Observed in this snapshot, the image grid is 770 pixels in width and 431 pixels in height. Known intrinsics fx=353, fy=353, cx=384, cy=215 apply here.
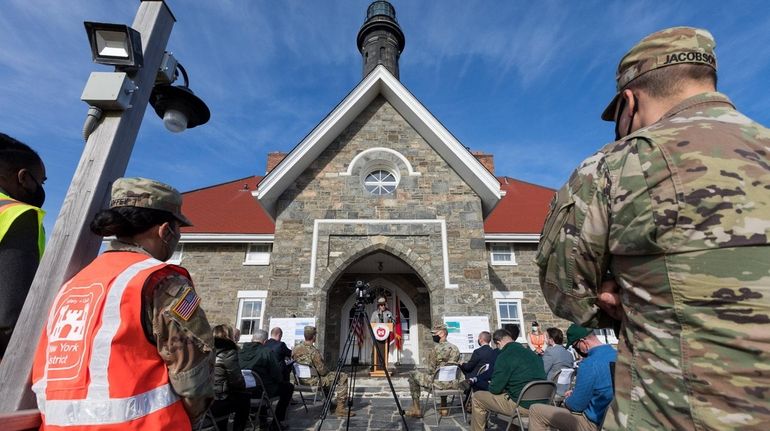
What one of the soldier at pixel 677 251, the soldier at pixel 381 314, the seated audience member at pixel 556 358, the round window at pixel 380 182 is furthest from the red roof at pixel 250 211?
the soldier at pixel 677 251

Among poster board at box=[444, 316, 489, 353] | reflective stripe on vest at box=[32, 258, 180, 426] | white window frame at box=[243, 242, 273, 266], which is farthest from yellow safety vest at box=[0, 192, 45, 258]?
white window frame at box=[243, 242, 273, 266]

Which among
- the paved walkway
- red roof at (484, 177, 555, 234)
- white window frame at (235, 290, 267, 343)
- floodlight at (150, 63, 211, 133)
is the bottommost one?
the paved walkway

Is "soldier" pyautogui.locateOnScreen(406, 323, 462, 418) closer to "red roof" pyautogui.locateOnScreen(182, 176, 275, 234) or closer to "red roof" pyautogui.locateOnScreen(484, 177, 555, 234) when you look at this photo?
"red roof" pyautogui.locateOnScreen(484, 177, 555, 234)

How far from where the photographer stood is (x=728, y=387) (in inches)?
31.3

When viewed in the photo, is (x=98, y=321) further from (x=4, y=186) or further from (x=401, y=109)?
(x=401, y=109)

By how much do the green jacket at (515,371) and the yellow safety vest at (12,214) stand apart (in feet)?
13.7

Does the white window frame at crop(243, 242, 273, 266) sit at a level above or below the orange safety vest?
above

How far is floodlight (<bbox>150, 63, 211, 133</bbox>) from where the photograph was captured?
2.48 metres

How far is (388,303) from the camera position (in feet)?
36.3

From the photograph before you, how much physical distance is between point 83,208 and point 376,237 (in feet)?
23.2

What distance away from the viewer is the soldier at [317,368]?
5.70m

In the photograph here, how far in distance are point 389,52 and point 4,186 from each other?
22198mm

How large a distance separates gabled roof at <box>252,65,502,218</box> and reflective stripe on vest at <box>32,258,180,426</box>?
24.7ft

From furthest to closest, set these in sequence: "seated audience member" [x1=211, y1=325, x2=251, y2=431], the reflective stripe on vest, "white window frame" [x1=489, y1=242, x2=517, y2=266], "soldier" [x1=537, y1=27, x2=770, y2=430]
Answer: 1. "white window frame" [x1=489, y1=242, x2=517, y2=266]
2. "seated audience member" [x1=211, y1=325, x2=251, y2=431]
3. the reflective stripe on vest
4. "soldier" [x1=537, y1=27, x2=770, y2=430]
